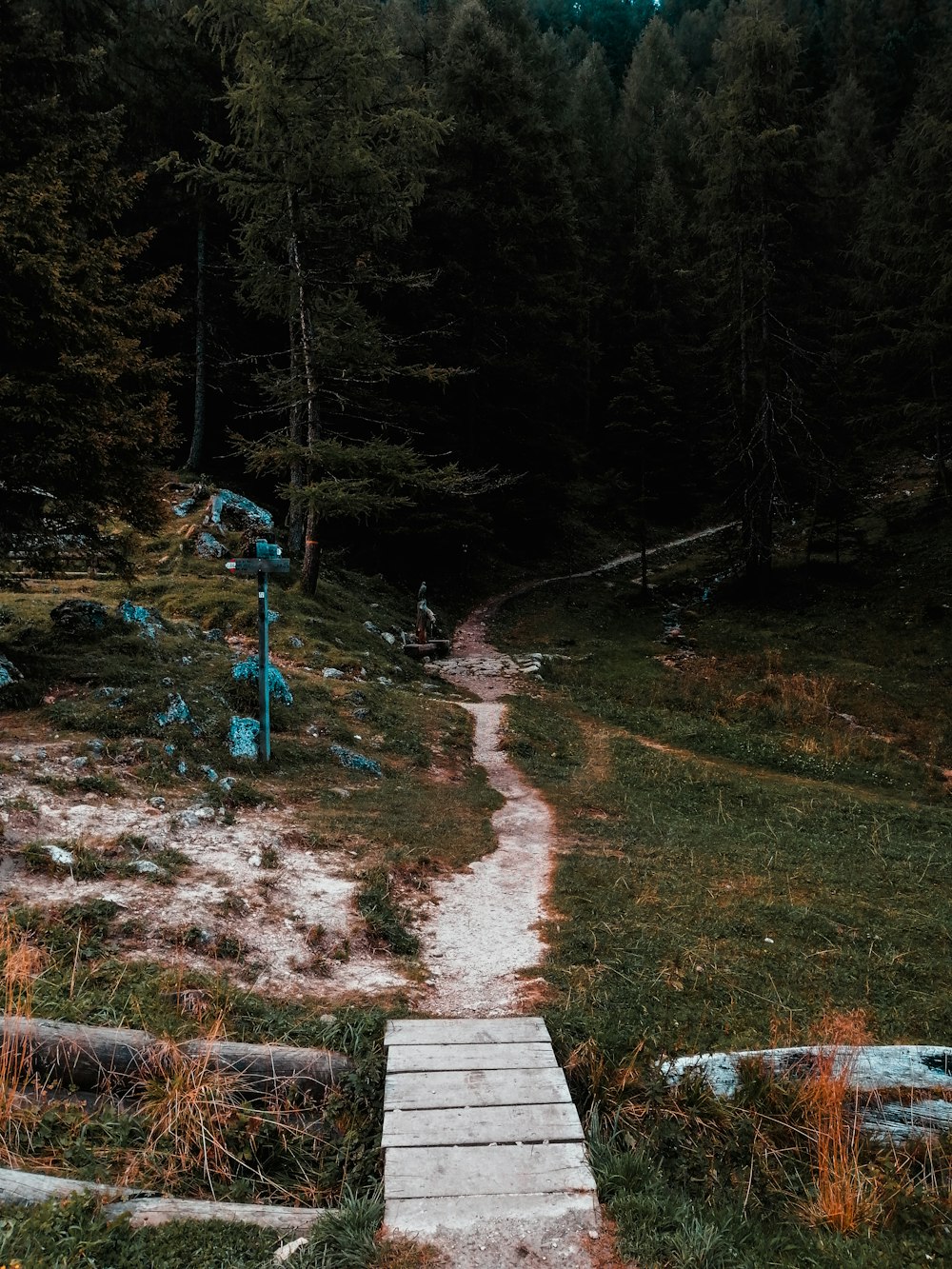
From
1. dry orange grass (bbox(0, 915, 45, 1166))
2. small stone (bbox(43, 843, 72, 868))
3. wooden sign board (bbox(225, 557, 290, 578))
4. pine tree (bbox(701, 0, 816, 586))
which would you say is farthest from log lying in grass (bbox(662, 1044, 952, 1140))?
pine tree (bbox(701, 0, 816, 586))

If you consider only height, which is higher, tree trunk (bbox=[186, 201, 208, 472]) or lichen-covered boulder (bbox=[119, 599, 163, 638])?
tree trunk (bbox=[186, 201, 208, 472])

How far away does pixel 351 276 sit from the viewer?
23.2 meters

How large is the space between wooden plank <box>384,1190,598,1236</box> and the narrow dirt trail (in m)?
2.17

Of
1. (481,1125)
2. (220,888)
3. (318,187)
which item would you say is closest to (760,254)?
(318,187)

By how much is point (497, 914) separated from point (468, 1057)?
128 inches

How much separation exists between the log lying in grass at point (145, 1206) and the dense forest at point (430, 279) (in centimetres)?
966

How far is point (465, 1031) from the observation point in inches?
222

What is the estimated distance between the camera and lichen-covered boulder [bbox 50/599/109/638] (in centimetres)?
1425

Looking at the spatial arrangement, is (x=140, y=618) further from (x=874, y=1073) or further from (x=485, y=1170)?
(x=874, y=1073)

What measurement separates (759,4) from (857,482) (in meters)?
19.5

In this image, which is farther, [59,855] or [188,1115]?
[59,855]

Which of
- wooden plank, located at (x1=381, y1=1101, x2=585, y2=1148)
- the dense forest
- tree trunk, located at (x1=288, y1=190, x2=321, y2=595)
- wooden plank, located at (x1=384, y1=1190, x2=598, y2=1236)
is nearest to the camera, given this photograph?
wooden plank, located at (x1=384, y1=1190, x2=598, y2=1236)

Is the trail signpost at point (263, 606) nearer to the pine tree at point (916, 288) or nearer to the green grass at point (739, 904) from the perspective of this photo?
the green grass at point (739, 904)

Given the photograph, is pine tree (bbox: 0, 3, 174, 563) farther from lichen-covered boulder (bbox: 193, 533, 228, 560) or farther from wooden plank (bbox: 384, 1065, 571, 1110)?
lichen-covered boulder (bbox: 193, 533, 228, 560)
